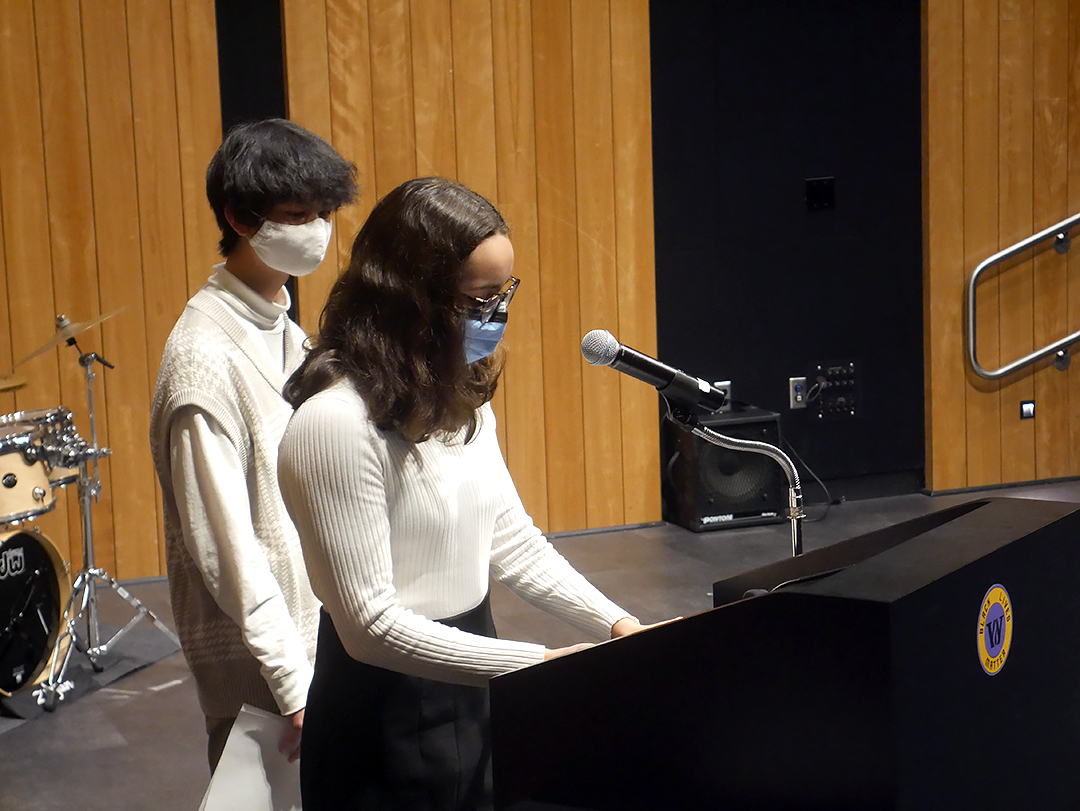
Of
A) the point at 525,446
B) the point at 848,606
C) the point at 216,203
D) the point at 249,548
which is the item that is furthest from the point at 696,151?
the point at 848,606

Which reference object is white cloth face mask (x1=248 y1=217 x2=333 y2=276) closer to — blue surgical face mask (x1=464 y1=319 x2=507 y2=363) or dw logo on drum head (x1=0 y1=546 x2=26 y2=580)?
blue surgical face mask (x1=464 y1=319 x2=507 y2=363)

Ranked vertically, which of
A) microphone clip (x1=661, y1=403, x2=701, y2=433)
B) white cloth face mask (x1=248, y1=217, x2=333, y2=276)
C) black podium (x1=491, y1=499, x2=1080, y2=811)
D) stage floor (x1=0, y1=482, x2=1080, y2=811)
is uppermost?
white cloth face mask (x1=248, y1=217, x2=333, y2=276)

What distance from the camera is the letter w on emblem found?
102 cm

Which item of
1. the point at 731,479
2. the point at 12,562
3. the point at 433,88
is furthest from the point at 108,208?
the point at 731,479

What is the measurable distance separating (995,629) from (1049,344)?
557cm

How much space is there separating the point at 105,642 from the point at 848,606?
3.75 metres

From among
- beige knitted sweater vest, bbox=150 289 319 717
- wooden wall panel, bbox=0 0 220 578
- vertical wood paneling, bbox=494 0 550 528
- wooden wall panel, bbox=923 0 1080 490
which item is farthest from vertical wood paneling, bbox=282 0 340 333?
beige knitted sweater vest, bbox=150 289 319 717

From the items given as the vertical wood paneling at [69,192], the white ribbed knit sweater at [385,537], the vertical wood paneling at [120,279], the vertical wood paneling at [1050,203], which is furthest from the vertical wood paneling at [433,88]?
the white ribbed knit sweater at [385,537]

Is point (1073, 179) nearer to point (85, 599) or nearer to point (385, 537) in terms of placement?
point (85, 599)

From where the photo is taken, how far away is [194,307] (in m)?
1.85

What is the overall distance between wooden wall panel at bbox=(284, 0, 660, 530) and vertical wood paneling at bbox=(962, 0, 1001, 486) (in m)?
1.68

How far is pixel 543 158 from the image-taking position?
17.5 feet

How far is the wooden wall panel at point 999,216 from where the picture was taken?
19.3 ft

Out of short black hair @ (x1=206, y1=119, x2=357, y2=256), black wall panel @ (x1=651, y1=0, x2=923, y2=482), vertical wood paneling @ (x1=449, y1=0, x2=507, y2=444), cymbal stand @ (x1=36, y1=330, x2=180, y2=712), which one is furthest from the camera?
black wall panel @ (x1=651, y1=0, x2=923, y2=482)
